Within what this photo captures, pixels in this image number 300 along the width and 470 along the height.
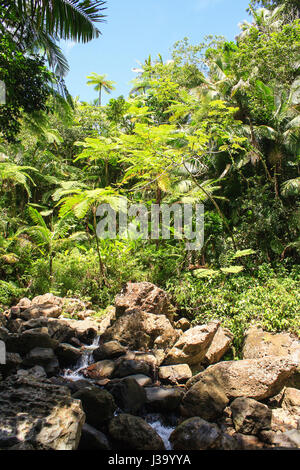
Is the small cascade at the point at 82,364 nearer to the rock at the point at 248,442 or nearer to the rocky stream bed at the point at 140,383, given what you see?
the rocky stream bed at the point at 140,383

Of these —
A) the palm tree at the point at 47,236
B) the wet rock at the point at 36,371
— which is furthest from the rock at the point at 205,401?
the palm tree at the point at 47,236

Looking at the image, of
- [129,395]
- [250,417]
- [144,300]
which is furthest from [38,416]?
[144,300]

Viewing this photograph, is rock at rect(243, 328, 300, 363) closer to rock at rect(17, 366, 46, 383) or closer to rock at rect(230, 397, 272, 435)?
rock at rect(230, 397, 272, 435)

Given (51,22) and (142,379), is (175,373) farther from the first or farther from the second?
(51,22)

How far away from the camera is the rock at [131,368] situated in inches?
195

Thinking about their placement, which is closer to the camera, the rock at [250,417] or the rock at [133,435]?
the rock at [133,435]

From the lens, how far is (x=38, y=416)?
2.86m

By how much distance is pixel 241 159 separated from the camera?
9.77 m

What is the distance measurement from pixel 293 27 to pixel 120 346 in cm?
961

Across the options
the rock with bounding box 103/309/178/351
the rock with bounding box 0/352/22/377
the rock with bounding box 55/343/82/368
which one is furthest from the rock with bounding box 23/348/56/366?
the rock with bounding box 103/309/178/351

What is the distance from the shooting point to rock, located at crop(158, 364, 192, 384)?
5078 millimetres

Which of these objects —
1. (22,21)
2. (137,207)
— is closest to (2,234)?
(137,207)

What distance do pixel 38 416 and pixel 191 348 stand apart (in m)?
3.16

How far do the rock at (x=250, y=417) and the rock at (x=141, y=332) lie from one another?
2061mm
